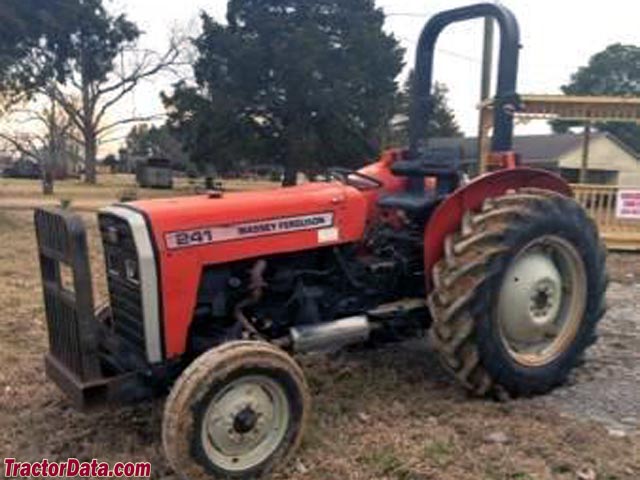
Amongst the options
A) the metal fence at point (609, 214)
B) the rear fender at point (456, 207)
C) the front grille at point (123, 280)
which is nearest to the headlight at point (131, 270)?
the front grille at point (123, 280)

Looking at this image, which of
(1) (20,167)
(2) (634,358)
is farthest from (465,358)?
(1) (20,167)

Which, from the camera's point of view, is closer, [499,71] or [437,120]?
[499,71]

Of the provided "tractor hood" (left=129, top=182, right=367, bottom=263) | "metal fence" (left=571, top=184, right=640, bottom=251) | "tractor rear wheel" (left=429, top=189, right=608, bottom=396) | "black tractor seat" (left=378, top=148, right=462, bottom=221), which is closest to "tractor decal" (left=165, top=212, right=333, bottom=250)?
"tractor hood" (left=129, top=182, right=367, bottom=263)

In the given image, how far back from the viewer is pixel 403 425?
4586mm

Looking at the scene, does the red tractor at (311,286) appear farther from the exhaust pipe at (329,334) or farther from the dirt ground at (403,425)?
the dirt ground at (403,425)

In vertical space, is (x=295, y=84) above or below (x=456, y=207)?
above

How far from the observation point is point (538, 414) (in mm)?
4754

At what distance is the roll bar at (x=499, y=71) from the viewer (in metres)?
5.13

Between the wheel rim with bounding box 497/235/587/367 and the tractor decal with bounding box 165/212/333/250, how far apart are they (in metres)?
1.20

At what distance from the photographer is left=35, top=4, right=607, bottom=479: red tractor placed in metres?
4.02

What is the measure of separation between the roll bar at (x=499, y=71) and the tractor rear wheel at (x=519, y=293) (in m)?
0.52

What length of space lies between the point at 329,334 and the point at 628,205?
35.8ft

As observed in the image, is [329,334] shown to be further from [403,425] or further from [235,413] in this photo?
[235,413]

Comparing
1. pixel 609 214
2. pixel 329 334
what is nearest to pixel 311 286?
pixel 329 334
